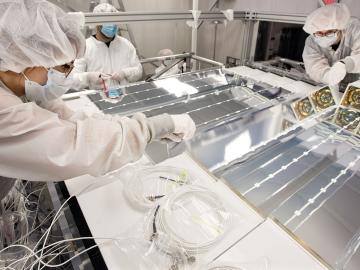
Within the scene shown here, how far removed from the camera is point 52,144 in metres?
0.62

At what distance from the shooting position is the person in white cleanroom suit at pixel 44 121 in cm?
61

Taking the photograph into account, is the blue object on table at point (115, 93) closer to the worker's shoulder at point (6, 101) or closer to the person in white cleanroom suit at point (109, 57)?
the person in white cleanroom suit at point (109, 57)

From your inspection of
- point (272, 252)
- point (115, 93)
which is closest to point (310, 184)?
point (272, 252)

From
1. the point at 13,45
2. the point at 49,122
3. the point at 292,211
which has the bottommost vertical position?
the point at 292,211

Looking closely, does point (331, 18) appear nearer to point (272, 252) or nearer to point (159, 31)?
point (272, 252)

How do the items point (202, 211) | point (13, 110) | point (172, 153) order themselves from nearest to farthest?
point (13, 110) < point (202, 211) < point (172, 153)

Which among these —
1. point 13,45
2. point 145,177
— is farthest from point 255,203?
point 13,45

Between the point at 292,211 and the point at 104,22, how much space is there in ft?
4.57

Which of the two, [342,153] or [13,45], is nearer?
[13,45]

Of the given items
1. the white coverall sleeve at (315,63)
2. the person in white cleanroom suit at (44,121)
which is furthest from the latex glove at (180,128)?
the white coverall sleeve at (315,63)

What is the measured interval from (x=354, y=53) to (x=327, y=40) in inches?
8.0

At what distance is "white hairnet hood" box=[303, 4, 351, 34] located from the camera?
1.63m

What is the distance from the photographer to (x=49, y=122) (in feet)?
2.10

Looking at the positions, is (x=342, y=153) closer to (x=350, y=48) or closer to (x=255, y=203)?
(x=255, y=203)
